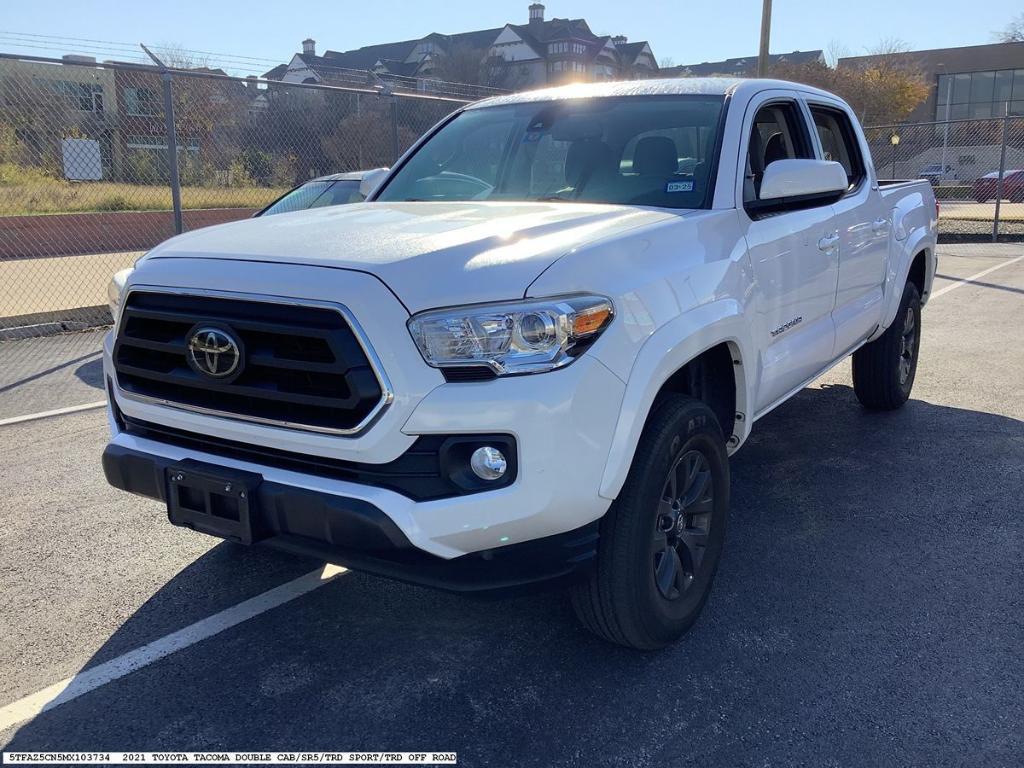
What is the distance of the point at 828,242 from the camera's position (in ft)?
13.9

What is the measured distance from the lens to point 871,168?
208 inches

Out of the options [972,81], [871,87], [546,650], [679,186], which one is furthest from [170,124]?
[972,81]

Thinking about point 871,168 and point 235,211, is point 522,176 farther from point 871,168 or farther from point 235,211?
point 235,211

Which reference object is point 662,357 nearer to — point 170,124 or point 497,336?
point 497,336

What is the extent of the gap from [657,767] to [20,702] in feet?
6.25

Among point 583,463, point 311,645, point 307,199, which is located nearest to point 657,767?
point 583,463

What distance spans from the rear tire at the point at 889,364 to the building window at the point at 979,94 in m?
62.7

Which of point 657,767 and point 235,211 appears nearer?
point 657,767

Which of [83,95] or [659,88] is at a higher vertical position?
[83,95]

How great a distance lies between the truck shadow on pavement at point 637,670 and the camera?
2580mm

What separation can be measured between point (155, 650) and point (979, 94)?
6935 centimetres

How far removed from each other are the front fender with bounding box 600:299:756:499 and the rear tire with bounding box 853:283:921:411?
8.92 feet

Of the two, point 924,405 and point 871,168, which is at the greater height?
point 871,168

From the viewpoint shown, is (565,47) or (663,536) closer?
(663,536)
